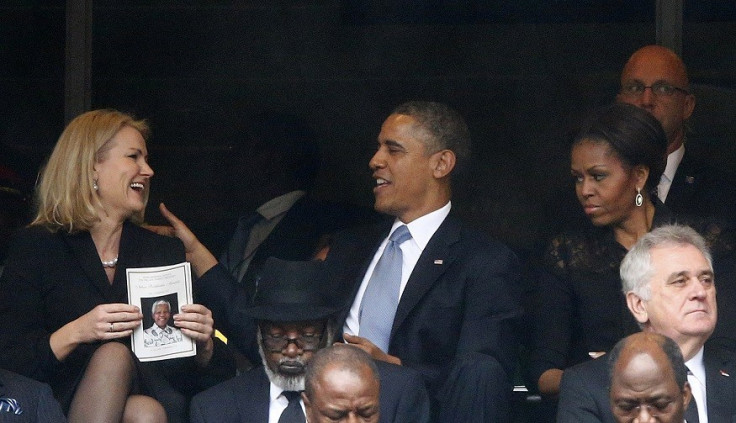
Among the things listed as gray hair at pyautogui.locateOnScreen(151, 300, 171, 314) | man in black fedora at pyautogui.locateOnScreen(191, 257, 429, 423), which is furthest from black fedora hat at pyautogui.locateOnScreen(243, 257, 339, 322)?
gray hair at pyautogui.locateOnScreen(151, 300, 171, 314)

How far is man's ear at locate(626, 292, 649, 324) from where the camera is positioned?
4777mm

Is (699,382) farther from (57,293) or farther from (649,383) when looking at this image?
(57,293)

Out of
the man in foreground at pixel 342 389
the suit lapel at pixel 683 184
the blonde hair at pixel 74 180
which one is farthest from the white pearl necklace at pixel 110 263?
the suit lapel at pixel 683 184

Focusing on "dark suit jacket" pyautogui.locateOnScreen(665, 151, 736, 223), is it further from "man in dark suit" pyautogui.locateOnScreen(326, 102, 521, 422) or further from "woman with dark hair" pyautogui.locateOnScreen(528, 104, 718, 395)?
"man in dark suit" pyautogui.locateOnScreen(326, 102, 521, 422)

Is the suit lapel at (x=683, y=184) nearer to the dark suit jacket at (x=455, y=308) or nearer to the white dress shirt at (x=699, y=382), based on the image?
the dark suit jacket at (x=455, y=308)

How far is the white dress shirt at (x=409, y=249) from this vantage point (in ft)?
18.0

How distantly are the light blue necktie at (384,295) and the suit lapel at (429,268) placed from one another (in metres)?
0.07

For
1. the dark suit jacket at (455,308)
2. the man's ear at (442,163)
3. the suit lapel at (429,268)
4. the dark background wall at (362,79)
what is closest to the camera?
the dark suit jacket at (455,308)

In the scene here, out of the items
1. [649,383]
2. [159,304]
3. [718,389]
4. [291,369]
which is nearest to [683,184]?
[718,389]

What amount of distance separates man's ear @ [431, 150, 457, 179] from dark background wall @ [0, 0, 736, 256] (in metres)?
1.50

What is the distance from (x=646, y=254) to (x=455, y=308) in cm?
77

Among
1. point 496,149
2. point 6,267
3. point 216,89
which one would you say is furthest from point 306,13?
point 6,267

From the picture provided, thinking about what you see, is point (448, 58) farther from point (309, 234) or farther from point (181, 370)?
point (181, 370)

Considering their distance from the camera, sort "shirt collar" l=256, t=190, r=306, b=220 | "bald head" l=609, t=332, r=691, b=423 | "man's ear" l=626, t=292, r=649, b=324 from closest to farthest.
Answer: "bald head" l=609, t=332, r=691, b=423 → "man's ear" l=626, t=292, r=649, b=324 → "shirt collar" l=256, t=190, r=306, b=220
